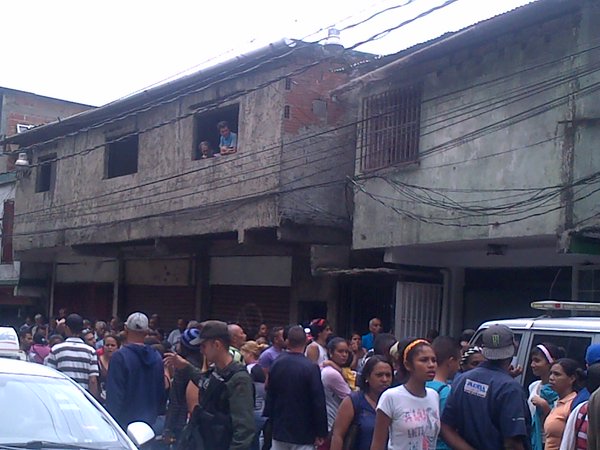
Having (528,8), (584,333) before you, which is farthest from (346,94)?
(584,333)

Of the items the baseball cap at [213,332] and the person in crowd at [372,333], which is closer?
the baseball cap at [213,332]

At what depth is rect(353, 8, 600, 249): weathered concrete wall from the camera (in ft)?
39.4

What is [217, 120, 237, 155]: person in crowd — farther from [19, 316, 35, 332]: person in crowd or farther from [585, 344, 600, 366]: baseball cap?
[585, 344, 600, 366]: baseball cap

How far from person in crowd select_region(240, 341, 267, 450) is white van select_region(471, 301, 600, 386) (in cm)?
201

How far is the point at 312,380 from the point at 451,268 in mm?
8770

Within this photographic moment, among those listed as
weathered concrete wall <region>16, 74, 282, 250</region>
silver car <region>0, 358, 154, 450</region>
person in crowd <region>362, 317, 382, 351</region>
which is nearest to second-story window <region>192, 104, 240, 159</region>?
weathered concrete wall <region>16, 74, 282, 250</region>

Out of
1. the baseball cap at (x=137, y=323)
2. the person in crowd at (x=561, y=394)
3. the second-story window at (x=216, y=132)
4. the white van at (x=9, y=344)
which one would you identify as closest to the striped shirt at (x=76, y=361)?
the white van at (x=9, y=344)

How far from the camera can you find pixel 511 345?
18.7ft

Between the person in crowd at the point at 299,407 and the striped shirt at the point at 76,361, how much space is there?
8.24 feet

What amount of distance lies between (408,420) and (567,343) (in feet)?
7.93

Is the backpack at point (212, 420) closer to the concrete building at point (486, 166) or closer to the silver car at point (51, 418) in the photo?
the silver car at point (51, 418)

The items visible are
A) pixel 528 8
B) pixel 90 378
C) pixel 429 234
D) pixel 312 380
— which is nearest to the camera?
pixel 312 380

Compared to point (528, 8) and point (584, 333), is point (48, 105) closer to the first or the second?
point (528, 8)

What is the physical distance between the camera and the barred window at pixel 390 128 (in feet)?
47.4
